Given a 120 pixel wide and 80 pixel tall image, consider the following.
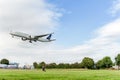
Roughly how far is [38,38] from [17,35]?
7458 millimetres

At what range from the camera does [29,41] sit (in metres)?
105

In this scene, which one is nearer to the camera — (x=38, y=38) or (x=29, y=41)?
(x=29, y=41)

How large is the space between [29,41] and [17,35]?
7.86 metres

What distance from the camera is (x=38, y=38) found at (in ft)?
366

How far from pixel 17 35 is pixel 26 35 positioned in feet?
11.7

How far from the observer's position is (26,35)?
109 metres

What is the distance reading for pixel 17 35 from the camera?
4353 inches

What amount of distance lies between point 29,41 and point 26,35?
206 inches
